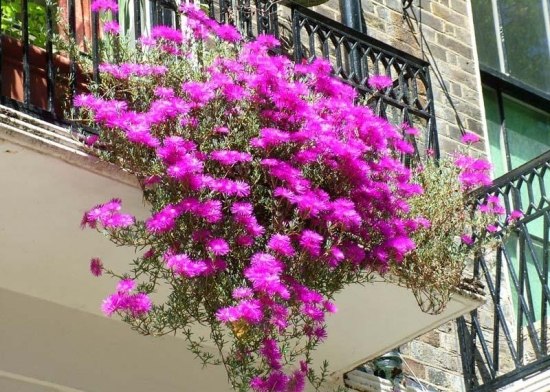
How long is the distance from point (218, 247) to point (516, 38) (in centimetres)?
553

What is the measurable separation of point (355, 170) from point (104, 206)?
1.10 meters

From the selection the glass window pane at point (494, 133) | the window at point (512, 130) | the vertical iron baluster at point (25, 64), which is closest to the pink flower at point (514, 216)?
the glass window pane at point (494, 133)

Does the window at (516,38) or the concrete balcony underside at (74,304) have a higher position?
the window at (516,38)

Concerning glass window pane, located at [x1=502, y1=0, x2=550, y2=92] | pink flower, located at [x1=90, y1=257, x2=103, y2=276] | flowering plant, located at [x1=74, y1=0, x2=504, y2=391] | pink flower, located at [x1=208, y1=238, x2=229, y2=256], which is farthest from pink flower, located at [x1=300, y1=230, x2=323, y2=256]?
glass window pane, located at [x1=502, y1=0, x2=550, y2=92]

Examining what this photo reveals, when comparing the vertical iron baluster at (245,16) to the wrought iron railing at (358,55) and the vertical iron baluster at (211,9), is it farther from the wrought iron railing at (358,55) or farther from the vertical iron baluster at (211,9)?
the vertical iron baluster at (211,9)

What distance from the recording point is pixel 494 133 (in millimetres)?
9523

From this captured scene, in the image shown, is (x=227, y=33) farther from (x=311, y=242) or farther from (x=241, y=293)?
(x=241, y=293)

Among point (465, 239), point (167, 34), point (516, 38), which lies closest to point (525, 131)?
point (516, 38)

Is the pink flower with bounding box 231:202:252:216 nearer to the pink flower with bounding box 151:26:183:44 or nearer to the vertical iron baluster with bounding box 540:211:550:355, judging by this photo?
the pink flower with bounding box 151:26:183:44

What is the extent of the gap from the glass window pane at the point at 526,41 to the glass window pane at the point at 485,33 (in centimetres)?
10

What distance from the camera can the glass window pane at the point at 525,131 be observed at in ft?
31.5

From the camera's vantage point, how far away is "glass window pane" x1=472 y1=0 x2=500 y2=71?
9.80 meters

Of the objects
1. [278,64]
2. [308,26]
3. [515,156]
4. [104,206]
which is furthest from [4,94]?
[515,156]

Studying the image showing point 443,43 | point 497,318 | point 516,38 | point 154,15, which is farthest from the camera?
point 516,38
